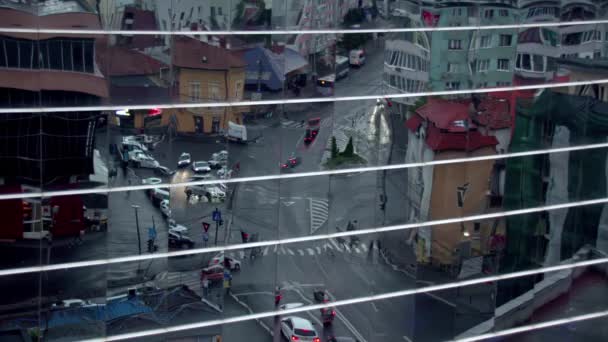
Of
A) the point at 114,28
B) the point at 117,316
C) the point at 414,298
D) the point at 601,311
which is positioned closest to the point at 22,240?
the point at 117,316

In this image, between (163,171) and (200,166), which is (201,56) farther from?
(163,171)

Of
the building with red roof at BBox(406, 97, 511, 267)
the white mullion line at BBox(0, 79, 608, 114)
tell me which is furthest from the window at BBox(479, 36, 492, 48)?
the building with red roof at BBox(406, 97, 511, 267)

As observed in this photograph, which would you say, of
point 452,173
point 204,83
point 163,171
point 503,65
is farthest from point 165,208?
point 503,65

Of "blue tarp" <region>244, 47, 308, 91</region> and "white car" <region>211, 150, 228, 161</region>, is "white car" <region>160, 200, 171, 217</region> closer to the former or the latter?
"white car" <region>211, 150, 228, 161</region>

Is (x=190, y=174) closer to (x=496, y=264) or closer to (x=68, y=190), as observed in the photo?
(x=68, y=190)

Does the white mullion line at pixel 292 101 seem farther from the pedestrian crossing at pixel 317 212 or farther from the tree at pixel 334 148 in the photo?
the pedestrian crossing at pixel 317 212

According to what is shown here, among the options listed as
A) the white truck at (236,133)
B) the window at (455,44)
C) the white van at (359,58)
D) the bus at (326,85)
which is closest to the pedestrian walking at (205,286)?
the white truck at (236,133)
